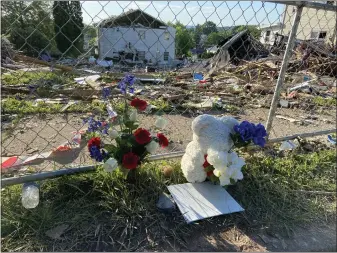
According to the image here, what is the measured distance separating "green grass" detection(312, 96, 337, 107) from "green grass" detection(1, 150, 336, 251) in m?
4.56

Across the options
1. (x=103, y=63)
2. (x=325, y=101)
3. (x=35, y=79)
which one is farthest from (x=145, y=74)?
(x=325, y=101)

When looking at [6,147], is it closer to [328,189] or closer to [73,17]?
[73,17]

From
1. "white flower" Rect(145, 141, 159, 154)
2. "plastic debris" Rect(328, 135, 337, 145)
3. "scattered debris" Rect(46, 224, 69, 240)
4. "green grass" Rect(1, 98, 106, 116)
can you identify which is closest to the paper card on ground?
"white flower" Rect(145, 141, 159, 154)

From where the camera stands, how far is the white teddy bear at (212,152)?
1.59 m

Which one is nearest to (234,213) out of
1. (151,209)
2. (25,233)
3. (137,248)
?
(151,209)

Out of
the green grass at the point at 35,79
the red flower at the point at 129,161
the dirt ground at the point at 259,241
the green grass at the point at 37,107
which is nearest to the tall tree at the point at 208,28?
the red flower at the point at 129,161

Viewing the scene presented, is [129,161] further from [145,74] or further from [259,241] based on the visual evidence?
[145,74]

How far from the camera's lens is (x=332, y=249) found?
1.59 meters

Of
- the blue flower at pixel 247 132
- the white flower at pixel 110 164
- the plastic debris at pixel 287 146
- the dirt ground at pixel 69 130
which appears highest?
the blue flower at pixel 247 132

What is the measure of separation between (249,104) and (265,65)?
402 centimetres

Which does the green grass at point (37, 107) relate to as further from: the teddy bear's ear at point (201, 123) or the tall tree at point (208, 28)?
the teddy bear's ear at point (201, 123)

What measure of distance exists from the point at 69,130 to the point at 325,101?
5.86 meters

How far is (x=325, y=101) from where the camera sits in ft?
20.3

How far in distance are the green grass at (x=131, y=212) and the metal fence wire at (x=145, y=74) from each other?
37 centimetres
